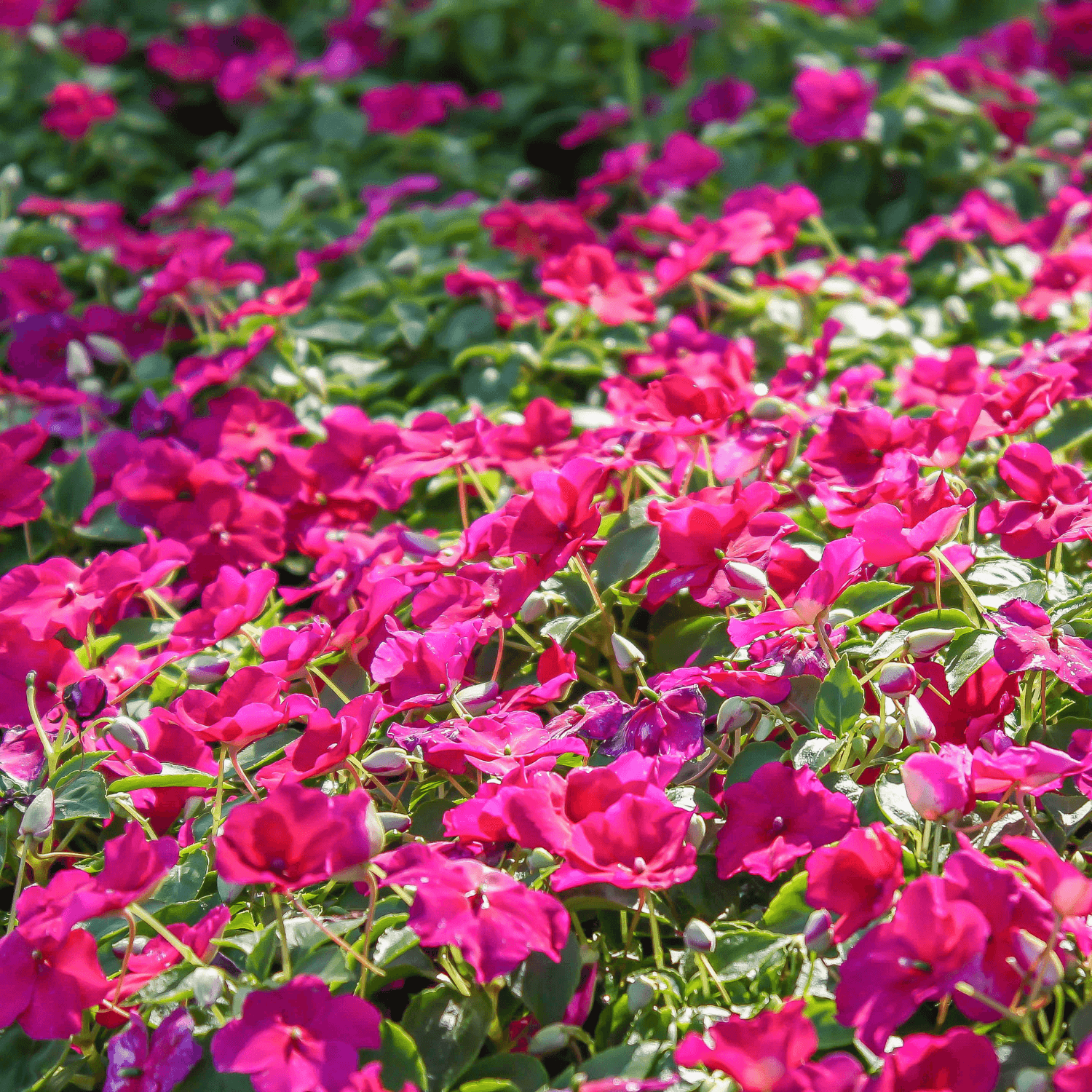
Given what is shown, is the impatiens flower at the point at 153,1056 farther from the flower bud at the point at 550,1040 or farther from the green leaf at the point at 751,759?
the green leaf at the point at 751,759

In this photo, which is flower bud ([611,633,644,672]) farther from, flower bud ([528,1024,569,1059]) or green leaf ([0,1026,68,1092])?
green leaf ([0,1026,68,1092])

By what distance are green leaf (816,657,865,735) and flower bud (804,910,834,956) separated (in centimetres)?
18

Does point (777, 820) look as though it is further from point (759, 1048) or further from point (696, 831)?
point (759, 1048)

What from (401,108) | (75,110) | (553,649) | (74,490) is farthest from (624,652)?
(75,110)

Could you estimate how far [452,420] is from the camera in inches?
60.4

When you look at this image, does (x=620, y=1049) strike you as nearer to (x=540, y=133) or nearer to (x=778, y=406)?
(x=778, y=406)

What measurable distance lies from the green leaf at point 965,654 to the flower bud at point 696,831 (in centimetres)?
25

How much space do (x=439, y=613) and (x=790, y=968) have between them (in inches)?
17.3

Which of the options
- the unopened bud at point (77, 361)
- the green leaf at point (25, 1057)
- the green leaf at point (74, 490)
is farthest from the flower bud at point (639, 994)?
the unopened bud at point (77, 361)

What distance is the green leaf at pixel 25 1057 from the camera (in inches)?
33.0

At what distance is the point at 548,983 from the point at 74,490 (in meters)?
0.99

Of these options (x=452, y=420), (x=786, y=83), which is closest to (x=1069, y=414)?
(x=452, y=420)

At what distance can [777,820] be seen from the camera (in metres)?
0.86

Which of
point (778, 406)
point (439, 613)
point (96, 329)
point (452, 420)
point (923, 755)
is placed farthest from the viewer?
point (96, 329)
